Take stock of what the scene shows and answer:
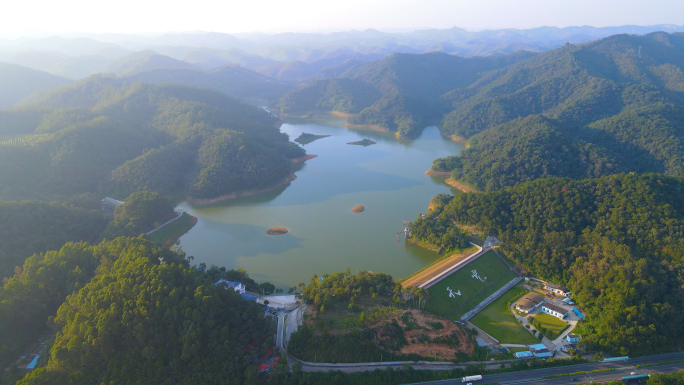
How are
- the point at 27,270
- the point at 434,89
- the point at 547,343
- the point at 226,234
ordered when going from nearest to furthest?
1. the point at 547,343
2. the point at 27,270
3. the point at 226,234
4. the point at 434,89

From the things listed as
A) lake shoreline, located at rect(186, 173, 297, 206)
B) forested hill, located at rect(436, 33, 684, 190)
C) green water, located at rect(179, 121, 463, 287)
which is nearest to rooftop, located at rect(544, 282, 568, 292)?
green water, located at rect(179, 121, 463, 287)

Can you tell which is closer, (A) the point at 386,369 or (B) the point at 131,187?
(A) the point at 386,369

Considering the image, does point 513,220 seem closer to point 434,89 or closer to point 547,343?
point 547,343

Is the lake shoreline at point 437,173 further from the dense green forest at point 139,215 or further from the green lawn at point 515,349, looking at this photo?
the green lawn at point 515,349

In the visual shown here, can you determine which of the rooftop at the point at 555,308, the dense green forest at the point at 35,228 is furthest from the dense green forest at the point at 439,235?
the dense green forest at the point at 35,228

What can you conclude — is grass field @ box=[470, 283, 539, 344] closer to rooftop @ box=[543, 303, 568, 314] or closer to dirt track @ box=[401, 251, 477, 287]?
rooftop @ box=[543, 303, 568, 314]

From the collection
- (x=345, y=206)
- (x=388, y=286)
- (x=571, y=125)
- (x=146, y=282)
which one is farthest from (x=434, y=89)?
(x=146, y=282)
